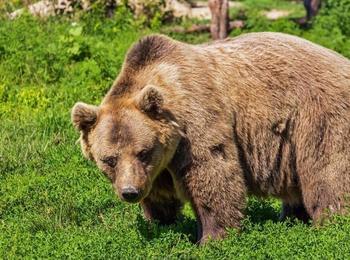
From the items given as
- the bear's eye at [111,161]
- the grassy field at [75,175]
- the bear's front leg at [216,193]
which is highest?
the bear's eye at [111,161]

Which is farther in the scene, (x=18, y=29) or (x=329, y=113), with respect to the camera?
(x=18, y=29)

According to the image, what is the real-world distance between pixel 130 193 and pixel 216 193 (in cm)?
67

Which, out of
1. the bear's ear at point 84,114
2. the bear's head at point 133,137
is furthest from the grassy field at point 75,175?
the bear's ear at point 84,114

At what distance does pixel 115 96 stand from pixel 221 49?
0.94 metres

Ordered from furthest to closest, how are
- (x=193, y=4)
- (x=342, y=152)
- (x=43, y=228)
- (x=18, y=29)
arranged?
(x=193, y=4)
(x=18, y=29)
(x=43, y=228)
(x=342, y=152)

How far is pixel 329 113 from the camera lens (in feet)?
22.2

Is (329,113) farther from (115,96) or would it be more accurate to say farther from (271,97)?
(115,96)

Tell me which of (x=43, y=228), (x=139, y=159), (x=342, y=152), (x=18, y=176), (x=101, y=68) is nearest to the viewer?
(x=139, y=159)

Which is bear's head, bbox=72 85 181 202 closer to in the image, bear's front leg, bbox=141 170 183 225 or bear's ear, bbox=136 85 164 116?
bear's ear, bbox=136 85 164 116

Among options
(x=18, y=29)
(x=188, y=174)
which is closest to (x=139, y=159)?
(x=188, y=174)

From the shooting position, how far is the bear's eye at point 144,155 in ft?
20.6

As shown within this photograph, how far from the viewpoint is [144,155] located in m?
6.29

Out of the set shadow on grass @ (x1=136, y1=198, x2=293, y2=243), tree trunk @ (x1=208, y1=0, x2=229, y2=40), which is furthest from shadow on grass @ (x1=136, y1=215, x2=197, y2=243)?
tree trunk @ (x1=208, y1=0, x2=229, y2=40)

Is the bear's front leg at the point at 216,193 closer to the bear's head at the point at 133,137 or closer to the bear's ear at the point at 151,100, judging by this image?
the bear's head at the point at 133,137
